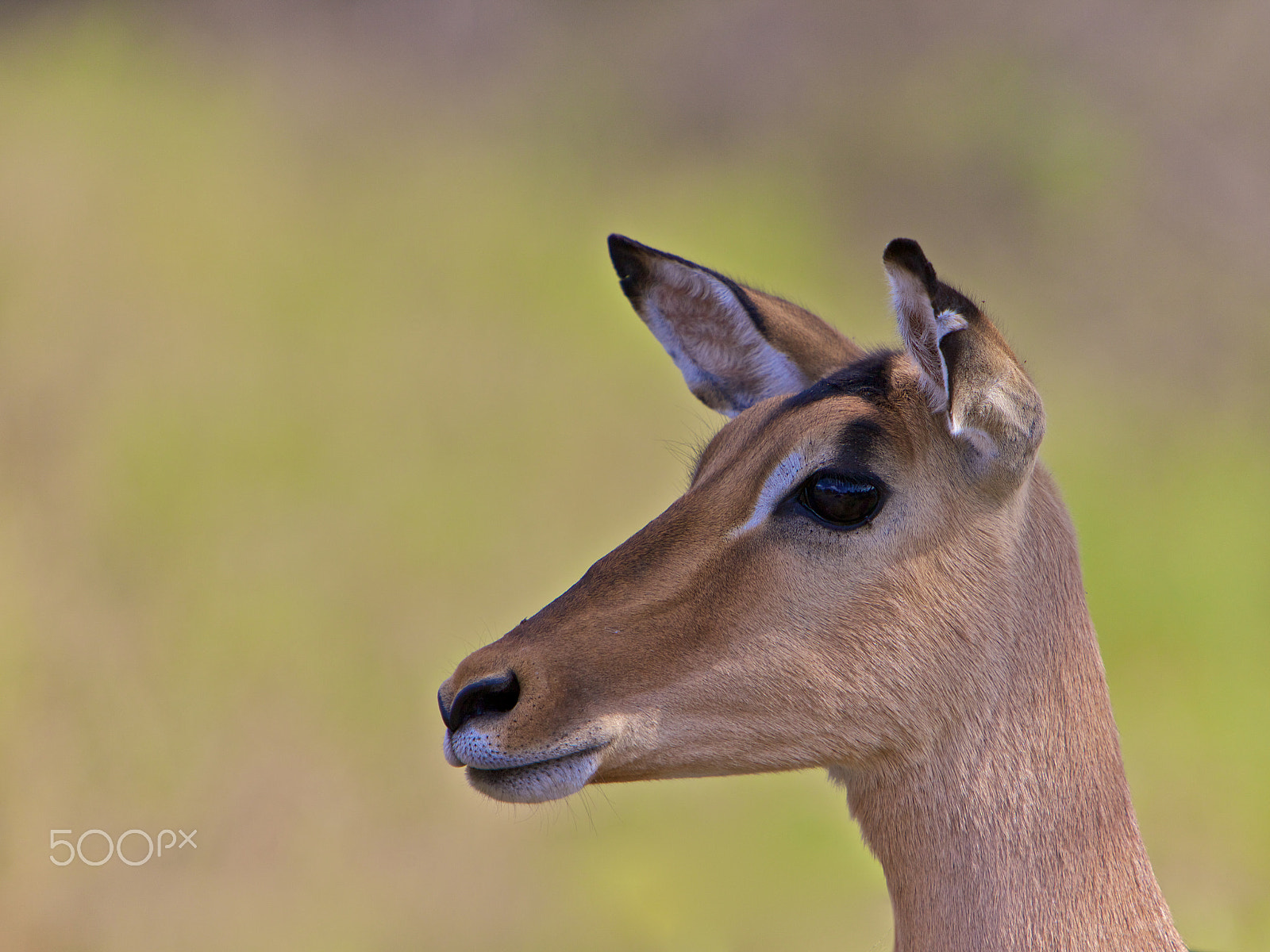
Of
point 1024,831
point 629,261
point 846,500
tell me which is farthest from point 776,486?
point 629,261

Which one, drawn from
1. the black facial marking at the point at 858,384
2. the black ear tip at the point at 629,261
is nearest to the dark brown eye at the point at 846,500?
the black facial marking at the point at 858,384

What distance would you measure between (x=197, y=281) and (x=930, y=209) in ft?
11.3

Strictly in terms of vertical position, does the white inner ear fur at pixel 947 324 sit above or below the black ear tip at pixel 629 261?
below

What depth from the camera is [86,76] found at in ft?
16.2

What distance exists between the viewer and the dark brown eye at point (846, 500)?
167cm

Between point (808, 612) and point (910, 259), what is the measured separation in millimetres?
561

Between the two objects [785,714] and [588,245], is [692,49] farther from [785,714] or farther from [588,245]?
[785,714]

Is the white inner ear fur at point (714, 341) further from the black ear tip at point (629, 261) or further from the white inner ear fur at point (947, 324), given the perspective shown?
the white inner ear fur at point (947, 324)

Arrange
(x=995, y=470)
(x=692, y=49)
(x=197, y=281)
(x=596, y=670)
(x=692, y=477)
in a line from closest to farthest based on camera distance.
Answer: (x=596, y=670) → (x=995, y=470) → (x=692, y=477) → (x=197, y=281) → (x=692, y=49)

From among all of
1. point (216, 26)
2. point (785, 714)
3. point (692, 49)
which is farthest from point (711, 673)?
point (216, 26)

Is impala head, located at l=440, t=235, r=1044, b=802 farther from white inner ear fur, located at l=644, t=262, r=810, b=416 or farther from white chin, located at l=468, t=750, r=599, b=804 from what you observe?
white inner ear fur, located at l=644, t=262, r=810, b=416

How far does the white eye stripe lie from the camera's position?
1.69 metres

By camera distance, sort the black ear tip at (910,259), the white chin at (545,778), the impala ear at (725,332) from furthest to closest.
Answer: the impala ear at (725,332)
the white chin at (545,778)
the black ear tip at (910,259)

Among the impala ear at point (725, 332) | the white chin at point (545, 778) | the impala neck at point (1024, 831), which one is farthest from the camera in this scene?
the impala ear at point (725, 332)
